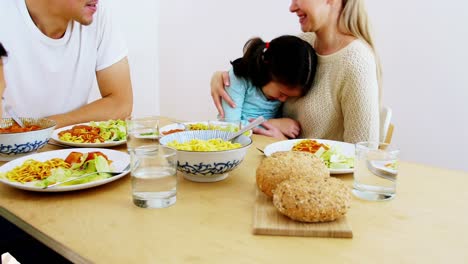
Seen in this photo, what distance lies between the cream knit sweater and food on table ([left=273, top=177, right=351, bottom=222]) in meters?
0.81

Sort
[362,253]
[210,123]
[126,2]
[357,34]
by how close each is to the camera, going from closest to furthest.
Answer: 1. [362,253]
2. [210,123]
3. [357,34]
4. [126,2]

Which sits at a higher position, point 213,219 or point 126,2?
point 126,2

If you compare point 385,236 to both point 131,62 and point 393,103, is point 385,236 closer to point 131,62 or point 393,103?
point 393,103

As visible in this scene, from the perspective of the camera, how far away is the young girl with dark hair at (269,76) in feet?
5.21

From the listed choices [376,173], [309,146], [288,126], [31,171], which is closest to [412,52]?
[288,126]

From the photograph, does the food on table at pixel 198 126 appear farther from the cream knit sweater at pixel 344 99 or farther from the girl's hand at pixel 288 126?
the cream knit sweater at pixel 344 99

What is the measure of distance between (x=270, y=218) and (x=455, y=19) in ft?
6.68

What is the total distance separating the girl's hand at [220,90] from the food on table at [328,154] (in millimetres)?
610

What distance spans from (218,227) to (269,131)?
33.5 inches

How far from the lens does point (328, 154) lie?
1077 mm

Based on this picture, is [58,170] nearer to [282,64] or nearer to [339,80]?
[282,64]

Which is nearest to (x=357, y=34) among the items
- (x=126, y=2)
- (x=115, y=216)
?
(x=115, y=216)

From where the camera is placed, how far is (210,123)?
1428 millimetres

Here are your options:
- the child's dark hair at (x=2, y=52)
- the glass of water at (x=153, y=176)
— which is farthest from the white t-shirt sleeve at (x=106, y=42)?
the glass of water at (x=153, y=176)
